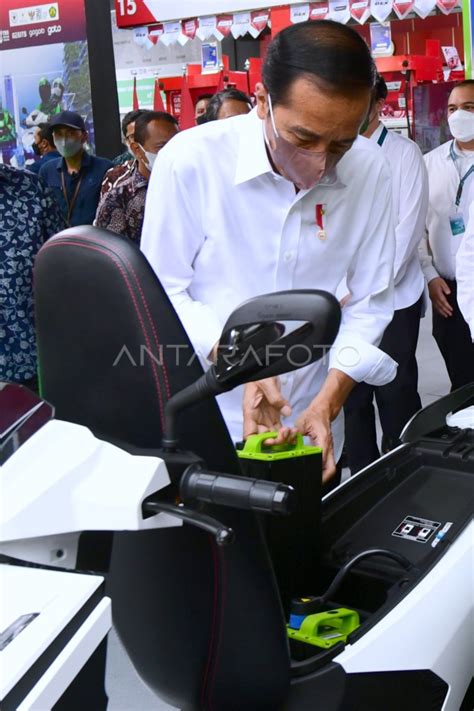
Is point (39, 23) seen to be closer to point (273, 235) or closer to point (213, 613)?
point (273, 235)

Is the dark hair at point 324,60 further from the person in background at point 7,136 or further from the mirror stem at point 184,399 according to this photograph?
the person in background at point 7,136

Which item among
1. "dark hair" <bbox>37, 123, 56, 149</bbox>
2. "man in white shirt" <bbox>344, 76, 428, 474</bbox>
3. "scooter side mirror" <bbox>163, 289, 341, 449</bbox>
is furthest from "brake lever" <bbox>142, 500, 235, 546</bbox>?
"dark hair" <bbox>37, 123, 56, 149</bbox>

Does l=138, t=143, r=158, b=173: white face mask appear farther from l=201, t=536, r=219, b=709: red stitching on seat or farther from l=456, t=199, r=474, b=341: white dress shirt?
l=201, t=536, r=219, b=709: red stitching on seat

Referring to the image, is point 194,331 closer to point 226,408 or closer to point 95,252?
point 226,408

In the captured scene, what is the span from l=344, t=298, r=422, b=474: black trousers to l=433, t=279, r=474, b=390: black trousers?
11.9 inches

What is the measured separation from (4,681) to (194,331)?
0.91 m

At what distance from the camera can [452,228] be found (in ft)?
13.5

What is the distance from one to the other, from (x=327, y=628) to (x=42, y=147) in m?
6.17

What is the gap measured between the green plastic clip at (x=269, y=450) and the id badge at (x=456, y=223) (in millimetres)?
2797

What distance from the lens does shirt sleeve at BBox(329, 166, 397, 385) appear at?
1.79 metres

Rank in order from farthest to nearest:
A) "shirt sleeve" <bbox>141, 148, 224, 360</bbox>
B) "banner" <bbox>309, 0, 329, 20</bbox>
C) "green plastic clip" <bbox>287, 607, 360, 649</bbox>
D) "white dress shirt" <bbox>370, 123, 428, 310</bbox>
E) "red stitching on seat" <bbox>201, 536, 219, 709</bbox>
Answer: "banner" <bbox>309, 0, 329, 20</bbox>, "white dress shirt" <bbox>370, 123, 428, 310</bbox>, "shirt sleeve" <bbox>141, 148, 224, 360</bbox>, "green plastic clip" <bbox>287, 607, 360, 649</bbox>, "red stitching on seat" <bbox>201, 536, 219, 709</bbox>

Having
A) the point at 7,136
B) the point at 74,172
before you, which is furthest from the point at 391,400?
the point at 7,136

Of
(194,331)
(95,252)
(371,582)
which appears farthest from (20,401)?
(371,582)

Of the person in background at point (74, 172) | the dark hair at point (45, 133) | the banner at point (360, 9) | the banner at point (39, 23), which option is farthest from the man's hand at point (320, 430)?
the banner at point (360, 9)
